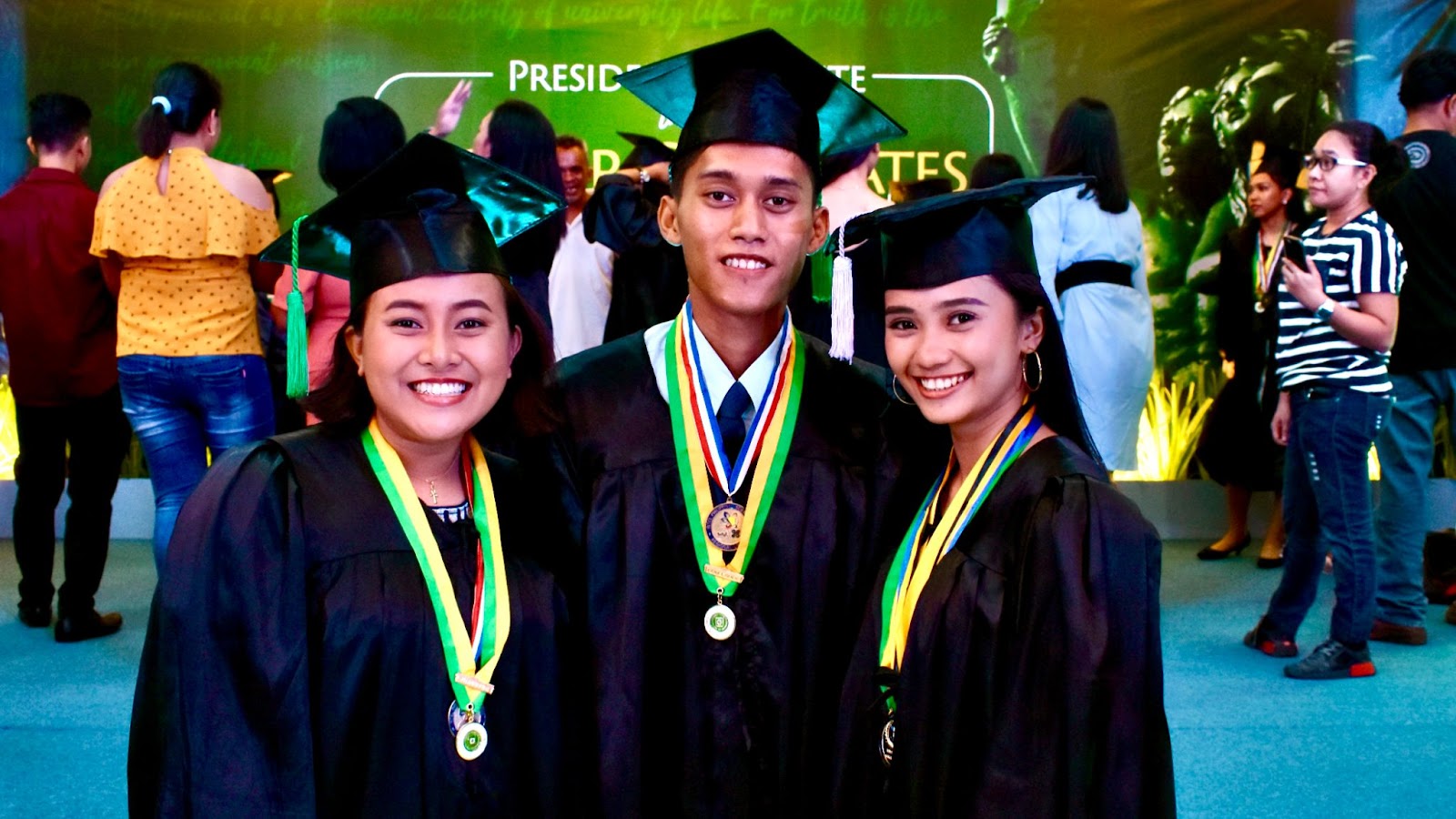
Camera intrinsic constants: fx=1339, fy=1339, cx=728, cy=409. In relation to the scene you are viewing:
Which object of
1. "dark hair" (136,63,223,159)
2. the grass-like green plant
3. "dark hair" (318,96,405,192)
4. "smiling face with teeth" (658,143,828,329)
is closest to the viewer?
"smiling face with teeth" (658,143,828,329)

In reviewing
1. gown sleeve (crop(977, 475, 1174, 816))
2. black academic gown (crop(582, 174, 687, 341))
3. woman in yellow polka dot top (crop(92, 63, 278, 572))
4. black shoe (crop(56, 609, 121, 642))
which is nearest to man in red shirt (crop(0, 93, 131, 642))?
black shoe (crop(56, 609, 121, 642))

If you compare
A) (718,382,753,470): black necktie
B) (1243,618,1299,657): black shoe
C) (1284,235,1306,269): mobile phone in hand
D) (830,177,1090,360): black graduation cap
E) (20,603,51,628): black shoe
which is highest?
(1284,235,1306,269): mobile phone in hand

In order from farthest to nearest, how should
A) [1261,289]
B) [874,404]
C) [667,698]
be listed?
[1261,289]
[874,404]
[667,698]

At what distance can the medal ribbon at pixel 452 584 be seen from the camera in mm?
2018

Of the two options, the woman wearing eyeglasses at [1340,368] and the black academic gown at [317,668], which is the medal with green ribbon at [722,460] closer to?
the black academic gown at [317,668]

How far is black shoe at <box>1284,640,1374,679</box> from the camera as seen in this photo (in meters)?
4.75

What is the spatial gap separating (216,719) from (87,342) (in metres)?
3.66

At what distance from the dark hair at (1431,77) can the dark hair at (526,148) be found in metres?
3.27

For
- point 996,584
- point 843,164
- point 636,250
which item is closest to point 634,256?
point 636,250

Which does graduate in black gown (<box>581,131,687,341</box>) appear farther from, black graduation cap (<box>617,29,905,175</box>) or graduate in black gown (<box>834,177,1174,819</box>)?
graduate in black gown (<box>834,177,1174,819</box>)

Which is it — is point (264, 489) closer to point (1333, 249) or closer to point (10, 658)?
point (10, 658)

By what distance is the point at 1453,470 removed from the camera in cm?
734

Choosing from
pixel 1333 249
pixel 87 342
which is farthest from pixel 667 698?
pixel 87 342

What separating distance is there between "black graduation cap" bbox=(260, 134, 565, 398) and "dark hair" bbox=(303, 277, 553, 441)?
1.8 inches
